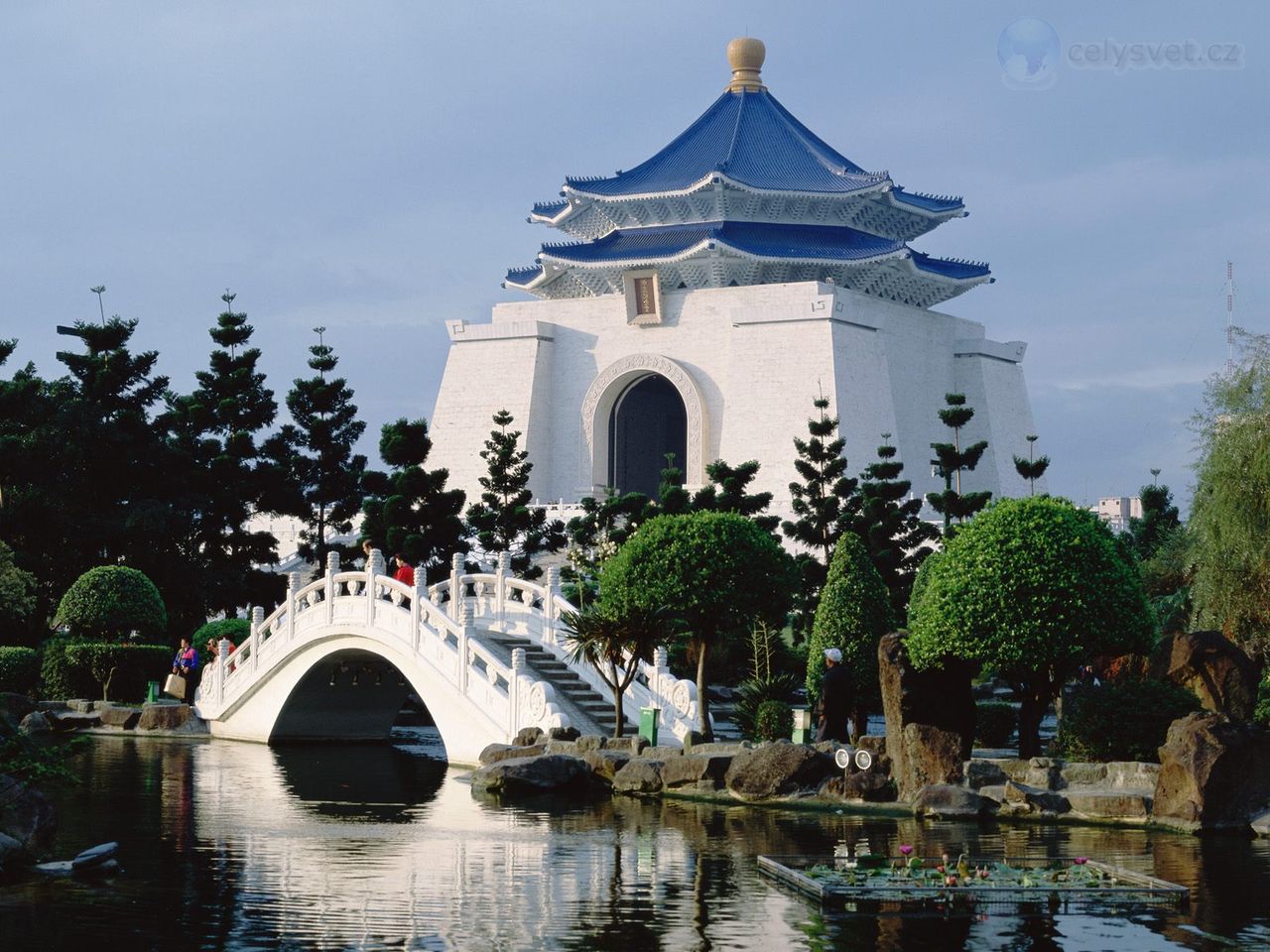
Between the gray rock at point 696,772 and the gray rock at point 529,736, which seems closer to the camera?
the gray rock at point 696,772

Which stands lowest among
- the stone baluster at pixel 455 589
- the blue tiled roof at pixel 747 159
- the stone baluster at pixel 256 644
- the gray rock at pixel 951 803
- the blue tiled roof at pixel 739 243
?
the gray rock at pixel 951 803

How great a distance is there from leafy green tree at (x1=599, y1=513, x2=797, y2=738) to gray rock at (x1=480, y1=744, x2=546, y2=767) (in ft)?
5.50

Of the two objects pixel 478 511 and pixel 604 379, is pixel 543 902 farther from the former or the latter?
pixel 604 379

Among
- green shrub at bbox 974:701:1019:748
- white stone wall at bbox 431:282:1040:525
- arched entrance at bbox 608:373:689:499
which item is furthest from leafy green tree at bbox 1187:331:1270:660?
arched entrance at bbox 608:373:689:499

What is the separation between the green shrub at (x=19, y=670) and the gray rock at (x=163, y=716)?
12.0 ft

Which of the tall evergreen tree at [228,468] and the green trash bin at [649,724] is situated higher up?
the tall evergreen tree at [228,468]

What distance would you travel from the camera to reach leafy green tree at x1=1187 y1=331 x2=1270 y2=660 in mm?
21203

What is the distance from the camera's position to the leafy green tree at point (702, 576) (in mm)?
19359

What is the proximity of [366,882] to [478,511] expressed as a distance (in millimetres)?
24982

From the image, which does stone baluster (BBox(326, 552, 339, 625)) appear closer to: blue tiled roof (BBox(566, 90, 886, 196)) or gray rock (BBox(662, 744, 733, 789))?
gray rock (BBox(662, 744, 733, 789))

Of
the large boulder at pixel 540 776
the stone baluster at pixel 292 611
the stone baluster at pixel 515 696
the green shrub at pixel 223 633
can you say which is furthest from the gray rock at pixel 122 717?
the large boulder at pixel 540 776

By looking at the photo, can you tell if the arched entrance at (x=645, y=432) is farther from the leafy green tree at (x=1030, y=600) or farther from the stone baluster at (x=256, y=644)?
the leafy green tree at (x=1030, y=600)

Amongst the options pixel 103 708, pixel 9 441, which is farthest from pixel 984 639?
pixel 9 441

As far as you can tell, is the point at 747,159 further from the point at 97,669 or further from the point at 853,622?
the point at 853,622
